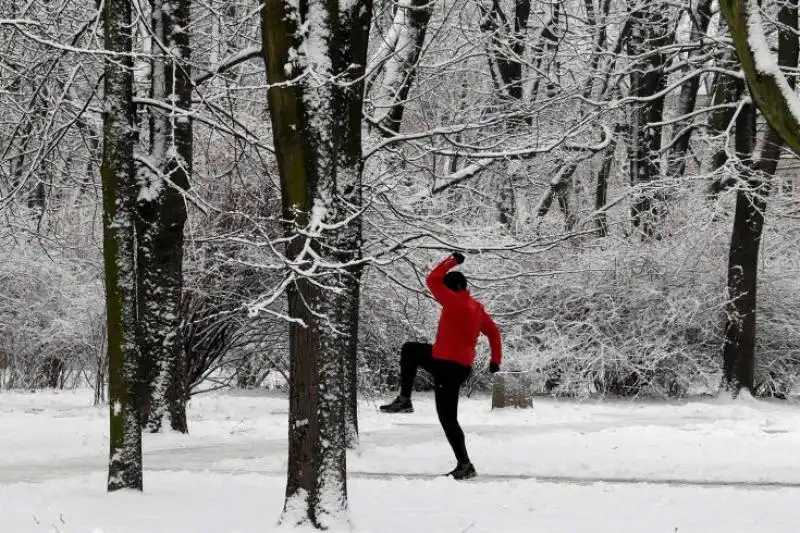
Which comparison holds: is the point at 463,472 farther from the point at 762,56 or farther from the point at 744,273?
the point at 744,273

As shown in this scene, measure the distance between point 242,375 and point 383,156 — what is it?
7813mm

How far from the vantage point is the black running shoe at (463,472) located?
9266mm

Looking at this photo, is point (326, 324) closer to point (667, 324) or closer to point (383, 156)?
point (383, 156)

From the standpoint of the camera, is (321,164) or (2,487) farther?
(2,487)

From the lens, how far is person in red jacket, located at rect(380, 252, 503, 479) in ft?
30.5

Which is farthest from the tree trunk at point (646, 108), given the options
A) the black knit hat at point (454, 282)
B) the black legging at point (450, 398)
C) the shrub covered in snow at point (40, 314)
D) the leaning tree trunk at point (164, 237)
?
the black legging at point (450, 398)

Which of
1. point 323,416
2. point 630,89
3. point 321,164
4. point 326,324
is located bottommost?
point 323,416

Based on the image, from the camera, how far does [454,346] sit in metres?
9.43

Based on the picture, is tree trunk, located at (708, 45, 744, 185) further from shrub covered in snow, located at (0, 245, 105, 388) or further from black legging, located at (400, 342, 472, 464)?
shrub covered in snow, located at (0, 245, 105, 388)

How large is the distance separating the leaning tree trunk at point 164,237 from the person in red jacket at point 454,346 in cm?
377

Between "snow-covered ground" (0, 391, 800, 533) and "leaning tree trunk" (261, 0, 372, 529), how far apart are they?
0.51 m

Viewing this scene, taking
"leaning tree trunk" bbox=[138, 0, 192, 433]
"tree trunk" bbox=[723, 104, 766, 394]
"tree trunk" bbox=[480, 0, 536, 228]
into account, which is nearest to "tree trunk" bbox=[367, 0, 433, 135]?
"leaning tree trunk" bbox=[138, 0, 192, 433]

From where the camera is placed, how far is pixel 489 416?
1587cm

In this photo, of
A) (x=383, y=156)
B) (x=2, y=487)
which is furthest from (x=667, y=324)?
(x=2, y=487)
